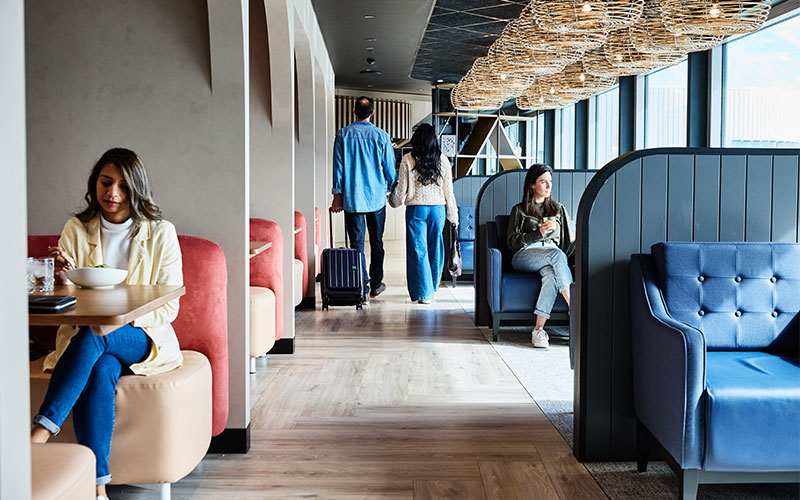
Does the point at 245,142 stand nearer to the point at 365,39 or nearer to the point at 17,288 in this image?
the point at 17,288

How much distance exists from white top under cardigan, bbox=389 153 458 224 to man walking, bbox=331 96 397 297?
182 mm

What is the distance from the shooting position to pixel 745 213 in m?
3.16

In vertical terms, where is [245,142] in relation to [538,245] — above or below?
above

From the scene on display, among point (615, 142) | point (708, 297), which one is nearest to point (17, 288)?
point (708, 297)

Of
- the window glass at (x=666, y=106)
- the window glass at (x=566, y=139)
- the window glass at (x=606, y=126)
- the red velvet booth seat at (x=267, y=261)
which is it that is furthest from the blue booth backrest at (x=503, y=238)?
the window glass at (x=566, y=139)

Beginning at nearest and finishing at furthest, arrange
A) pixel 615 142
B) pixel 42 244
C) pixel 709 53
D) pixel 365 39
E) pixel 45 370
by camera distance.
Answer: pixel 45 370
pixel 42 244
pixel 709 53
pixel 365 39
pixel 615 142

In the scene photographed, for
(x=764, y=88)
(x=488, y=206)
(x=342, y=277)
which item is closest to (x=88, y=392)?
(x=488, y=206)

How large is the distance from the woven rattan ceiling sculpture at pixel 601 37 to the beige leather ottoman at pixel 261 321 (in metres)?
2.86

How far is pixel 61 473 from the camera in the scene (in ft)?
5.37

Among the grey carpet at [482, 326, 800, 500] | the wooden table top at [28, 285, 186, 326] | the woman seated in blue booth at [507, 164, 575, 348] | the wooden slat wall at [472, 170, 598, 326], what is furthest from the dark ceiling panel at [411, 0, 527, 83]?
the wooden table top at [28, 285, 186, 326]

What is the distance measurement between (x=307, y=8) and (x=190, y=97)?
4445 mm

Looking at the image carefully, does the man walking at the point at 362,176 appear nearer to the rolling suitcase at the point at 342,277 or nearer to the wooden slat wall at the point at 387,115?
the rolling suitcase at the point at 342,277

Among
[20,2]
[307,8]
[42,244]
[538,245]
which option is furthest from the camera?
[307,8]

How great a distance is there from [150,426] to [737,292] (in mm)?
2305
